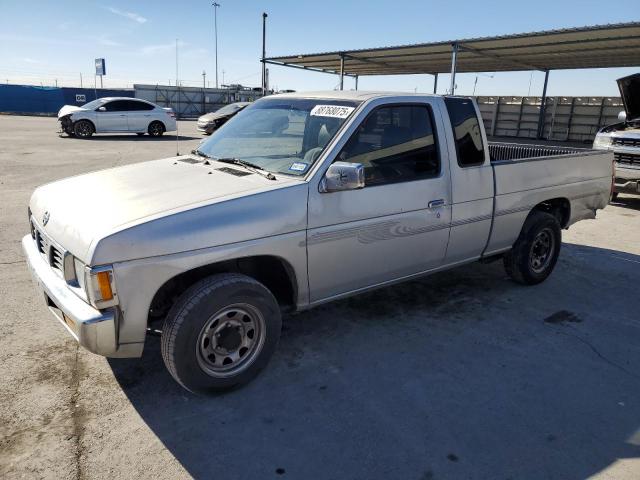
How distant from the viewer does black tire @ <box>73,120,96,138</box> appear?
18.9 meters

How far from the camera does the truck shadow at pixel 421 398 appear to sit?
2590 mm

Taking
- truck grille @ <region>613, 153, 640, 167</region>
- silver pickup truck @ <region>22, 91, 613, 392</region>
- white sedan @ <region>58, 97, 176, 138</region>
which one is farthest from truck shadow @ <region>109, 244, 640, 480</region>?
white sedan @ <region>58, 97, 176, 138</region>

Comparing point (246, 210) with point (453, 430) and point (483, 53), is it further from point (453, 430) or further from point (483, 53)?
point (483, 53)

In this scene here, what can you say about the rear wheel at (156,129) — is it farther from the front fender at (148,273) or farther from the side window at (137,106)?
the front fender at (148,273)

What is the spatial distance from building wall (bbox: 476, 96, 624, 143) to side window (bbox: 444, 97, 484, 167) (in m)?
19.4

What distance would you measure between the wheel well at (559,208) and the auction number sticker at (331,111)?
278 cm

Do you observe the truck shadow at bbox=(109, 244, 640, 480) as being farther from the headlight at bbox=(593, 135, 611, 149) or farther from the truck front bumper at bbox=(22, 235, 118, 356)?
the headlight at bbox=(593, 135, 611, 149)

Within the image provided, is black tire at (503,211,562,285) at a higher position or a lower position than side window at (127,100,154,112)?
lower

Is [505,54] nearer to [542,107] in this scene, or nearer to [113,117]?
[542,107]

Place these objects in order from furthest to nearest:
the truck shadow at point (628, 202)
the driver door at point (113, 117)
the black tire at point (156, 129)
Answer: the black tire at point (156, 129) → the driver door at point (113, 117) → the truck shadow at point (628, 202)

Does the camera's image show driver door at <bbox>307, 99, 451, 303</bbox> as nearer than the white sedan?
Yes

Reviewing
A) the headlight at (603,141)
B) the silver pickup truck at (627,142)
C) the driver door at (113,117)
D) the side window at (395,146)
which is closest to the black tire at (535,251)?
the side window at (395,146)

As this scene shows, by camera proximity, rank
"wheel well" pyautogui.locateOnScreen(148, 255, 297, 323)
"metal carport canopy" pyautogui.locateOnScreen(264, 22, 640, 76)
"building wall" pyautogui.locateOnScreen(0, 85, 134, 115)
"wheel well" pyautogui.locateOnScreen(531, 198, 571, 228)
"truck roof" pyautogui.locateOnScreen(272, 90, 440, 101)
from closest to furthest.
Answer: "wheel well" pyautogui.locateOnScreen(148, 255, 297, 323)
"truck roof" pyautogui.locateOnScreen(272, 90, 440, 101)
"wheel well" pyautogui.locateOnScreen(531, 198, 571, 228)
"metal carport canopy" pyautogui.locateOnScreen(264, 22, 640, 76)
"building wall" pyautogui.locateOnScreen(0, 85, 134, 115)

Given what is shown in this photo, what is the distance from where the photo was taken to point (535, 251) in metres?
5.14
